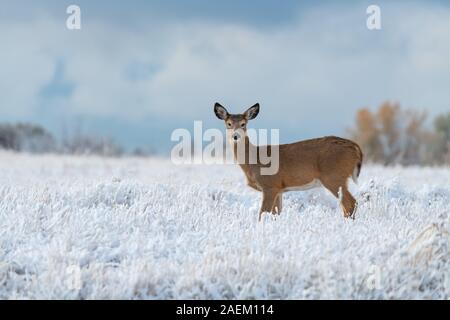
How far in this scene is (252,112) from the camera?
467 inches

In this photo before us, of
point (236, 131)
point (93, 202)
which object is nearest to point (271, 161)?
point (236, 131)

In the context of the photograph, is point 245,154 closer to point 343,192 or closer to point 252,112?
point 252,112

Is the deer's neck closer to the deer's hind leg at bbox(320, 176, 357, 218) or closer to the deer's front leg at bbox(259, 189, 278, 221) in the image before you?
the deer's front leg at bbox(259, 189, 278, 221)

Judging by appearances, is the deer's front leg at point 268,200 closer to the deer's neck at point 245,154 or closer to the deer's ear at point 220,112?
the deer's neck at point 245,154

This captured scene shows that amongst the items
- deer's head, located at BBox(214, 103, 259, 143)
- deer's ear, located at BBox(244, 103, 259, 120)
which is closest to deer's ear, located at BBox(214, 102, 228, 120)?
Answer: deer's head, located at BBox(214, 103, 259, 143)

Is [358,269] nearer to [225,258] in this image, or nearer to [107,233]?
[225,258]

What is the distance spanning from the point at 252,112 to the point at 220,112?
538 millimetres

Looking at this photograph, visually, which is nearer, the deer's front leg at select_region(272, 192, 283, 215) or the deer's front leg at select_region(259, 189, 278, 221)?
the deer's front leg at select_region(259, 189, 278, 221)

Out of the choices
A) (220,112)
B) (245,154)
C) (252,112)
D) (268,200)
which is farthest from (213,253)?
(252,112)

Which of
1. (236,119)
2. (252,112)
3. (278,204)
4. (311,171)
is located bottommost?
(278,204)

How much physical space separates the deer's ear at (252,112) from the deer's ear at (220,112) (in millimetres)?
331

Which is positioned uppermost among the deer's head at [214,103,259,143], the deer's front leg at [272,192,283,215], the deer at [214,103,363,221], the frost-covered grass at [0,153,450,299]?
the deer's head at [214,103,259,143]

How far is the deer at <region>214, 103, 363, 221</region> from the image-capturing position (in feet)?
35.3

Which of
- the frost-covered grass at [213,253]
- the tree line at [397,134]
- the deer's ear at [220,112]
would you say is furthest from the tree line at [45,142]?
the frost-covered grass at [213,253]
